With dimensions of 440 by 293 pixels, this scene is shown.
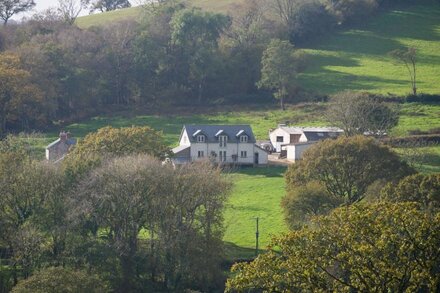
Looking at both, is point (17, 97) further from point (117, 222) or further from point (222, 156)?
point (117, 222)

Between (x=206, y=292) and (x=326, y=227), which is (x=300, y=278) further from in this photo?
(x=206, y=292)

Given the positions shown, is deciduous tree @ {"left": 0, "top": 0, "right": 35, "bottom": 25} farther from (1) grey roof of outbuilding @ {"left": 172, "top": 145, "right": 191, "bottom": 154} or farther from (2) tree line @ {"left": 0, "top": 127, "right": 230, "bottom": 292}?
(2) tree line @ {"left": 0, "top": 127, "right": 230, "bottom": 292}

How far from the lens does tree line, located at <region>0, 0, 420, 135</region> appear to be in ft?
331

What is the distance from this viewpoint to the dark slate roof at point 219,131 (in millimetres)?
86500

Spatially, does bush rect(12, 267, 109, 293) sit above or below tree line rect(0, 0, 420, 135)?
below

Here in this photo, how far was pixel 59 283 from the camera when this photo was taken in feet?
146

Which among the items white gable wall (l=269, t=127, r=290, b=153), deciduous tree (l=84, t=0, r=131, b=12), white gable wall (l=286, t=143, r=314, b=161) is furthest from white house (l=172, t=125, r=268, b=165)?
deciduous tree (l=84, t=0, r=131, b=12)

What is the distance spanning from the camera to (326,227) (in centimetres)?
3591

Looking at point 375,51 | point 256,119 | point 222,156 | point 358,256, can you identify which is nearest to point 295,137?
point 222,156

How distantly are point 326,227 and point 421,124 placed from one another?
191 ft

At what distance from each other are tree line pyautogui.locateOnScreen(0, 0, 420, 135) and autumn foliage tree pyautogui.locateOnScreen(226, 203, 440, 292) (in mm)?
63396

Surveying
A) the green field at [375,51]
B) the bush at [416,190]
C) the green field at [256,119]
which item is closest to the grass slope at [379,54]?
the green field at [375,51]

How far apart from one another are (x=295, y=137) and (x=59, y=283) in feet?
155

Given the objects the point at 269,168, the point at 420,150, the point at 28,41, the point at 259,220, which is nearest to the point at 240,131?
the point at 269,168
